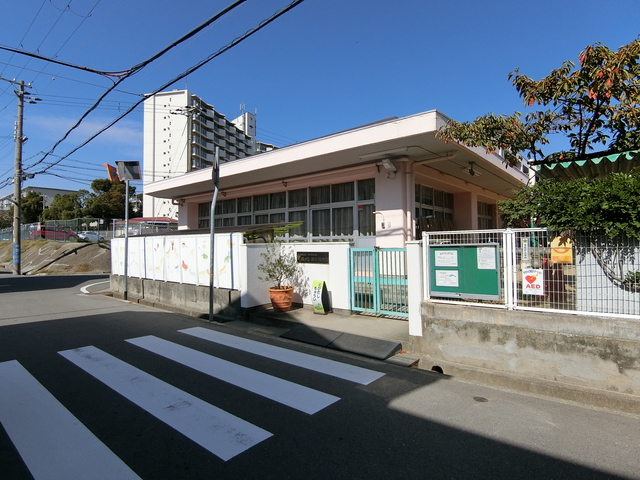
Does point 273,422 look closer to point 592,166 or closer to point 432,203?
point 592,166

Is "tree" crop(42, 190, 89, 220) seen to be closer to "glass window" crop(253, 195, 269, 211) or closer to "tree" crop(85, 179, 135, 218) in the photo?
"tree" crop(85, 179, 135, 218)

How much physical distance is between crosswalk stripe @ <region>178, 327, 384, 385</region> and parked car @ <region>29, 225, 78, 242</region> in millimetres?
31224

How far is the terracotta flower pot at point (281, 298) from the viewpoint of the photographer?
9.13 metres

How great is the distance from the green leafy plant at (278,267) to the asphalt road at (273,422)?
3169mm

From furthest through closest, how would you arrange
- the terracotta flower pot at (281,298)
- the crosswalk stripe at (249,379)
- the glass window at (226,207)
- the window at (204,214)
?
1. the window at (204,214)
2. the glass window at (226,207)
3. the terracotta flower pot at (281,298)
4. the crosswalk stripe at (249,379)

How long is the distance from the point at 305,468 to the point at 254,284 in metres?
6.55

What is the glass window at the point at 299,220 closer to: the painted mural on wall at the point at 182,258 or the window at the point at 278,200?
the window at the point at 278,200

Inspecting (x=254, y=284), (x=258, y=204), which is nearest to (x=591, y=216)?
(x=254, y=284)

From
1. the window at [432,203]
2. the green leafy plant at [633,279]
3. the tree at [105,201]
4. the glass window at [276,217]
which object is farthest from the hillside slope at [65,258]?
the green leafy plant at [633,279]

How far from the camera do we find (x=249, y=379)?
5.04m

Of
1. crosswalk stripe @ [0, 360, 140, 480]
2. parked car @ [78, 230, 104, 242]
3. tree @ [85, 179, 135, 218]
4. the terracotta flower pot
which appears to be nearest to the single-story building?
the terracotta flower pot

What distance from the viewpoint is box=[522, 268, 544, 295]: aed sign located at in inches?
207

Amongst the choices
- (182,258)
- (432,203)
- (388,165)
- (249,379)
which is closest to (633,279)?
(249,379)

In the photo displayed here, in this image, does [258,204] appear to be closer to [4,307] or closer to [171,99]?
[4,307]
